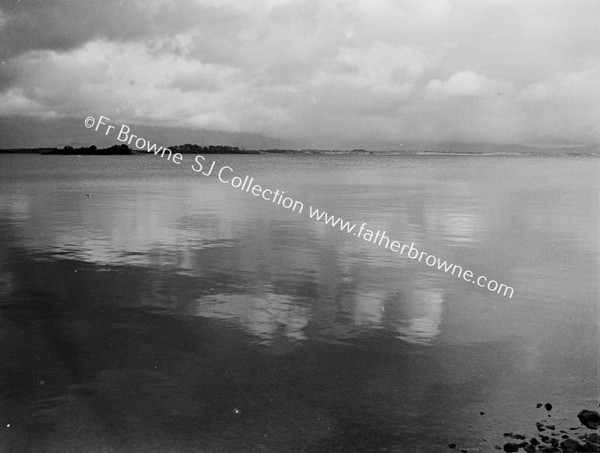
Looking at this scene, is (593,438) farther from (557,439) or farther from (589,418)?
(589,418)

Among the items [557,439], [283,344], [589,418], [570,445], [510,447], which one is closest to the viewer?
[570,445]

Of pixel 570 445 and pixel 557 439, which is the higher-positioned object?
pixel 570 445

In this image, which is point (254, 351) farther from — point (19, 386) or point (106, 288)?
point (106, 288)

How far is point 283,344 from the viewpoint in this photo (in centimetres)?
1033

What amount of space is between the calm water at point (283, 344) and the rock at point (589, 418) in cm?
13

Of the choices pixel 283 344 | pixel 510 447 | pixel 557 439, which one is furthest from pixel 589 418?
pixel 283 344

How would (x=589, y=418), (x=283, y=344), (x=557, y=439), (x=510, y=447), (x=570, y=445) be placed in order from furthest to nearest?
(x=283, y=344) → (x=589, y=418) → (x=557, y=439) → (x=510, y=447) → (x=570, y=445)

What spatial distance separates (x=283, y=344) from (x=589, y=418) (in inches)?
195

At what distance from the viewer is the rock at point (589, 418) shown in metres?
7.42

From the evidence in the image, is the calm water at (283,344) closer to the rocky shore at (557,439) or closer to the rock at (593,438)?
the rocky shore at (557,439)

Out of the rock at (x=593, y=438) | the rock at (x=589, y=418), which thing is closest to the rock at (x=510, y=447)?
the rock at (x=593, y=438)

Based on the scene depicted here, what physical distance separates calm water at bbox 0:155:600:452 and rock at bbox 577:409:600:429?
13 cm

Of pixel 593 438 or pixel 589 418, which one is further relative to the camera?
pixel 589 418

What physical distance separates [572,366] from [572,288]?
5795 millimetres
